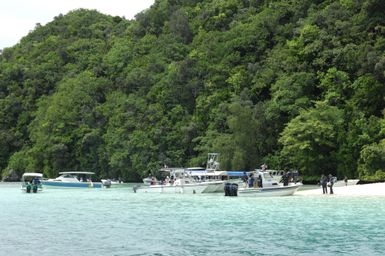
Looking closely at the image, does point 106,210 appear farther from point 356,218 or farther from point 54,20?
point 54,20

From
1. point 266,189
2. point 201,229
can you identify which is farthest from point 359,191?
point 201,229

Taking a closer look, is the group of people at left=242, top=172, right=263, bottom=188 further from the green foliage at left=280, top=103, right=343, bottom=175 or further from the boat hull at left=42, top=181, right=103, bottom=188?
the boat hull at left=42, top=181, right=103, bottom=188

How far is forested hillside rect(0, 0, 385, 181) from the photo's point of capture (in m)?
66.0

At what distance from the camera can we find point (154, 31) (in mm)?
117250

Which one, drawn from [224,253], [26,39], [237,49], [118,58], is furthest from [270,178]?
[26,39]

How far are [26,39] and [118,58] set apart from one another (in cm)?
4474

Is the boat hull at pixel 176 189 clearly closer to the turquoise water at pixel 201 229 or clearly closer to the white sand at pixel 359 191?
the white sand at pixel 359 191

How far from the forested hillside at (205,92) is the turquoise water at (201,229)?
26027 millimetres

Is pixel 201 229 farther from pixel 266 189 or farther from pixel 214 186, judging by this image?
pixel 214 186

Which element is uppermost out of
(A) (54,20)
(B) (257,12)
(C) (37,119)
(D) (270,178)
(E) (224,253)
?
(A) (54,20)

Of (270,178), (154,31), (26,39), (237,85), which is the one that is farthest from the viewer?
(26,39)

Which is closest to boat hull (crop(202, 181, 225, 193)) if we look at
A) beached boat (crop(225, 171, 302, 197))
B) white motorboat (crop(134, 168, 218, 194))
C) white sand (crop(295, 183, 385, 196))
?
white motorboat (crop(134, 168, 218, 194))

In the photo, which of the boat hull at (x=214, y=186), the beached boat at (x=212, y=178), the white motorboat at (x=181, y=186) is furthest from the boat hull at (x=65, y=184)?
the boat hull at (x=214, y=186)

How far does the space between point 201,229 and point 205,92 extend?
62706mm
